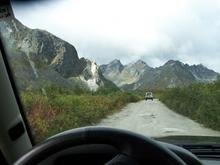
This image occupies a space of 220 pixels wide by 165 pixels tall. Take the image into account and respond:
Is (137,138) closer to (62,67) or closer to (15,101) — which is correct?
(15,101)

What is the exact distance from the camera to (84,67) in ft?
22.8

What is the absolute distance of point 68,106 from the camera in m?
8.44

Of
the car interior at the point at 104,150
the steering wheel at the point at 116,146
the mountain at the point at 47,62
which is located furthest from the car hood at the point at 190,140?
the steering wheel at the point at 116,146

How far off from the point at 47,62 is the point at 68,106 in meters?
0.93

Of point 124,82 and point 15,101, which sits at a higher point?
point 15,101

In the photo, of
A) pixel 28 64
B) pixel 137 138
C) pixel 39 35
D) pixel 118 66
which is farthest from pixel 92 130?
pixel 28 64

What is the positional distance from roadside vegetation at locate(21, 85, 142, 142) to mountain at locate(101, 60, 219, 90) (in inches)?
7.4

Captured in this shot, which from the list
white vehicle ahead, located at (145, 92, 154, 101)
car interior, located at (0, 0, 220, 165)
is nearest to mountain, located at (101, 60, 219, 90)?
white vehicle ahead, located at (145, 92, 154, 101)

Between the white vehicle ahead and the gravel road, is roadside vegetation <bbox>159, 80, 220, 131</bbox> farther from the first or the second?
the white vehicle ahead

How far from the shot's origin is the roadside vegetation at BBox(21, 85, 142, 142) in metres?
7.05

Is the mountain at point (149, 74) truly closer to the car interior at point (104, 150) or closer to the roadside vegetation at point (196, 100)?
the roadside vegetation at point (196, 100)

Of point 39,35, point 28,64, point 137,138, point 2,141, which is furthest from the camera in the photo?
point 28,64

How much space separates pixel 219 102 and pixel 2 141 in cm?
384

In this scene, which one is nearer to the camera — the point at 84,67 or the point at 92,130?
the point at 92,130
